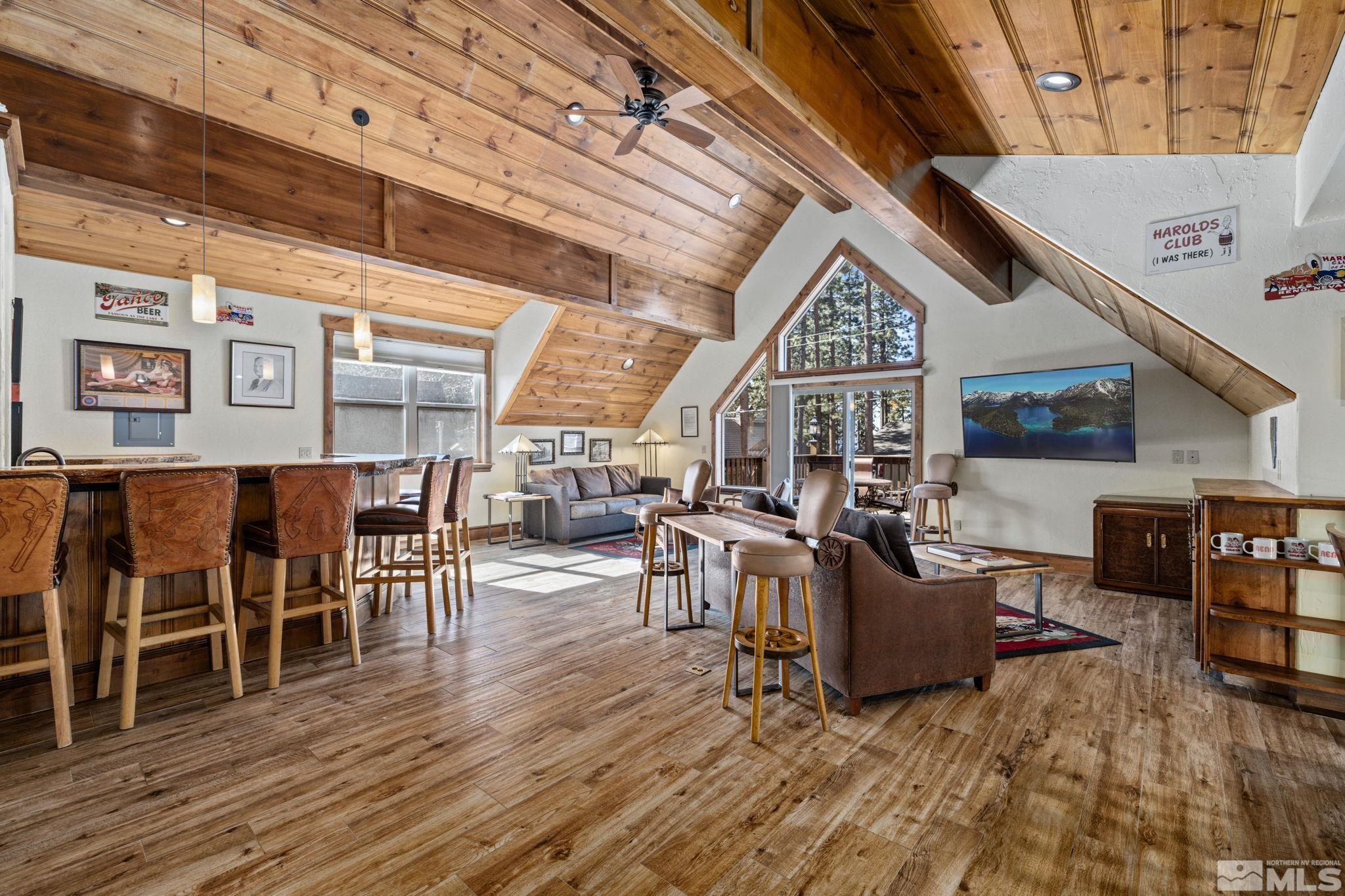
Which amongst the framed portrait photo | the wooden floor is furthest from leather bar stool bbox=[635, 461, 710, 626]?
the framed portrait photo

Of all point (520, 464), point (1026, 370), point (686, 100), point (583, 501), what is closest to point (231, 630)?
point (686, 100)

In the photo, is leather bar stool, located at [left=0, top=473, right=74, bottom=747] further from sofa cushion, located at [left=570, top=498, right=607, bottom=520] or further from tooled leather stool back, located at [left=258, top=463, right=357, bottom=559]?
sofa cushion, located at [left=570, top=498, right=607, bottom=520]

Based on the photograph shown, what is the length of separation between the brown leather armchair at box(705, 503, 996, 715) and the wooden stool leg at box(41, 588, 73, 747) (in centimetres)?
302

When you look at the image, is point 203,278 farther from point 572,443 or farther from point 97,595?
point 572,443

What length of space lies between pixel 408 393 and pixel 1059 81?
6.90 m

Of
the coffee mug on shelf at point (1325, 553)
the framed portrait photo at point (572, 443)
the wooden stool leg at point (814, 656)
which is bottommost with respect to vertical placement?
the wooden stool leg at point (814, 656)

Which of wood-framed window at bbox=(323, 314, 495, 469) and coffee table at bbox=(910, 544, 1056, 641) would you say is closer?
coffee table at bbox=(910, 544, 1056, 641)

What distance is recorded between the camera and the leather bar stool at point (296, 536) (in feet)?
9.83

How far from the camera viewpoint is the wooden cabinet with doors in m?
4.73

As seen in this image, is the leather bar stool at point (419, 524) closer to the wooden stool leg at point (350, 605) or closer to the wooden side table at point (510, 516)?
the wooden stool leg at point (350, 605)

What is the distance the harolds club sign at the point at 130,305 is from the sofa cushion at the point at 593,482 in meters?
4.70

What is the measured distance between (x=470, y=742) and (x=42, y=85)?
4220mm

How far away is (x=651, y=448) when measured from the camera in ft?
32.1

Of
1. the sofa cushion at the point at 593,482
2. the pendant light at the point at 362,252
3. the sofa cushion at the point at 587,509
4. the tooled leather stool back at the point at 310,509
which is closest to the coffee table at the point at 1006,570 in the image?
the tooled leather stool back at the point at 310,509
